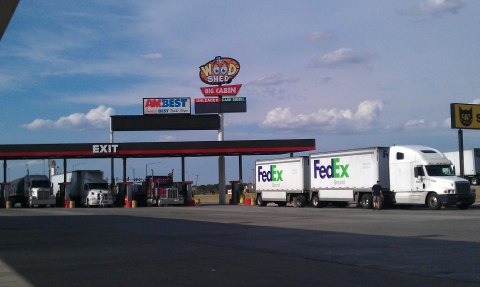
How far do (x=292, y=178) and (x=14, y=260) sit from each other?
1312 inches

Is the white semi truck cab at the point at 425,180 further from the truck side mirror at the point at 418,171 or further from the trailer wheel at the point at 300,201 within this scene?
the trailer wheel at the point at 300,201

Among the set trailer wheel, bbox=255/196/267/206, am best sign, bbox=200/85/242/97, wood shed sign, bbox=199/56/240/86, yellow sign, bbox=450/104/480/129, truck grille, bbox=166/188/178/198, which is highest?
wood shed sign, bbox=199/56/240/86

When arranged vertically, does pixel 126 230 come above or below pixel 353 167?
below

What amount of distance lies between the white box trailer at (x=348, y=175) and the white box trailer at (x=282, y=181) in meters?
1.19

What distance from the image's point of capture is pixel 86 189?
191 feet

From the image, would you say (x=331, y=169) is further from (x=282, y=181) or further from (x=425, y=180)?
(x=425, y=180)

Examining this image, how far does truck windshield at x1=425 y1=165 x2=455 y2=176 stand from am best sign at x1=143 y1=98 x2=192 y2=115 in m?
30.6

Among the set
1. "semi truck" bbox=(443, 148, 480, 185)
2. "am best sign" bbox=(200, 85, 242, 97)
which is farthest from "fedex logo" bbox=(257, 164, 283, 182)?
"semi truck" bbox=(443, 148, 480, 185)

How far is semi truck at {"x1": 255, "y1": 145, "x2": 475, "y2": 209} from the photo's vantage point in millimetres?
35844

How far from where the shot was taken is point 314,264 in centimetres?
1310

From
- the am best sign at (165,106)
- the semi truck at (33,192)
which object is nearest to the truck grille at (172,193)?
the am best sign at (165,106)

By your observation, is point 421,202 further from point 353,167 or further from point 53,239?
point 53,239

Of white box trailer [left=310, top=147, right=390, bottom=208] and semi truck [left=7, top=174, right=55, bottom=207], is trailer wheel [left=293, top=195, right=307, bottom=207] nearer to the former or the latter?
white box trailer [left=310, top=147, right=390, bottom=208]

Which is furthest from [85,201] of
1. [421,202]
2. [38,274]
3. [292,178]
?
[38,274]
